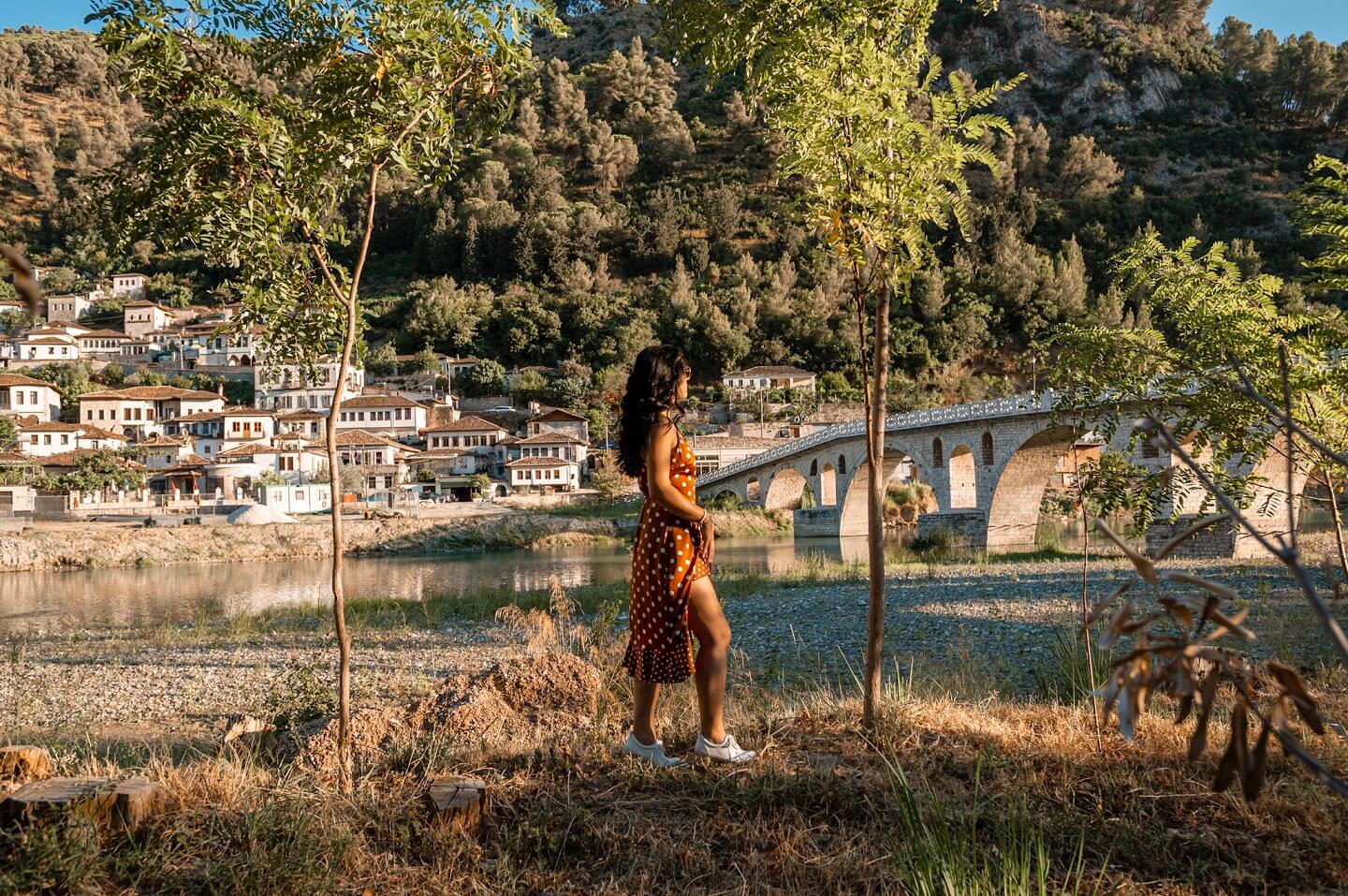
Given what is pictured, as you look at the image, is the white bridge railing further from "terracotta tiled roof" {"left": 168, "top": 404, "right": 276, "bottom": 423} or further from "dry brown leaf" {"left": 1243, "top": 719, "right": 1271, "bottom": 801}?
"terracotta tiled roof" {"left": 168, "top": 404, "right": 276, "bottom": 423}

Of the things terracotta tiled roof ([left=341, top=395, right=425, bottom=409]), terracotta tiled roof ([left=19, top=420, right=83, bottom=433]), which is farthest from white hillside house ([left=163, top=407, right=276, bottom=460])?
terracotta tiled roof ([left=19, top=420, right=83, bottom=433])

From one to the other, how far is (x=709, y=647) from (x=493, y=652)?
310 inches

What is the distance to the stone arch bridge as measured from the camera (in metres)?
24.7

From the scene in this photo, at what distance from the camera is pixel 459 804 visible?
2.93 meters

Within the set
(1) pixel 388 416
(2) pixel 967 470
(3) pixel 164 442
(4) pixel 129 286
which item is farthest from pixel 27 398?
(2) pixel 967 470

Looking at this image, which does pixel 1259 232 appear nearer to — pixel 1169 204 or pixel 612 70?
pixel 1169 204

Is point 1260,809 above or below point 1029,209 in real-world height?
below

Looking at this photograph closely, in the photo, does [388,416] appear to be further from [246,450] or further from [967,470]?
[967,470]

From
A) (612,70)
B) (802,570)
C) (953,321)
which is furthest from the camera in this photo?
(612,70)

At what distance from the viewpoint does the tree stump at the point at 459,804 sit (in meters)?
2.91

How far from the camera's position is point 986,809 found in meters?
3.00

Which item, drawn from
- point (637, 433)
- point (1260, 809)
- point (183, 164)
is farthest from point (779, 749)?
point (183, 164)

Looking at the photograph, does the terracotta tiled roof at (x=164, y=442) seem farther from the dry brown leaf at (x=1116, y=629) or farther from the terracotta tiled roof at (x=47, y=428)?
the dry brown leaf at (x=1116, y=629)

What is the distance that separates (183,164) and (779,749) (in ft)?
11.5
